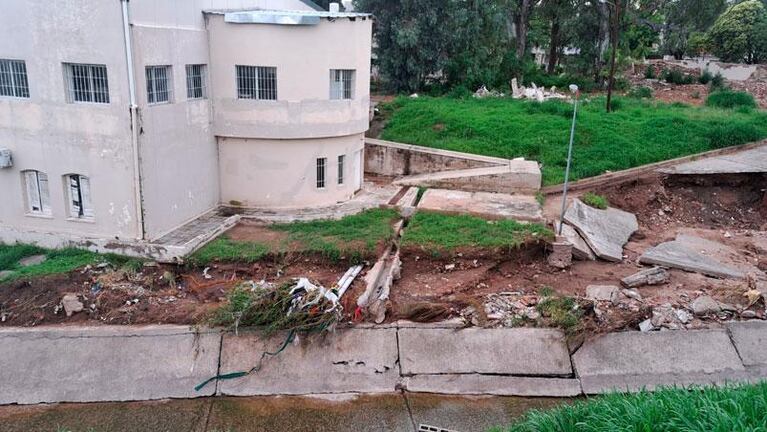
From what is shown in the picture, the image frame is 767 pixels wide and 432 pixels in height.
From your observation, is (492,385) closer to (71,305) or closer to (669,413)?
(669,413)

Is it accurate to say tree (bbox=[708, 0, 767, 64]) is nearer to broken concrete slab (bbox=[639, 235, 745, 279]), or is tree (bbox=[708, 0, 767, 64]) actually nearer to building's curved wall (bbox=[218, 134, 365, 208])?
broken concrete slab (bbox=[639, 235, 745, 279])

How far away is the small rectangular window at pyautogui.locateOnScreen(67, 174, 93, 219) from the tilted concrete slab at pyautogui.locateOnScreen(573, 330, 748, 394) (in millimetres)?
11239

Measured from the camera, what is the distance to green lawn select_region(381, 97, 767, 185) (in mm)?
19641

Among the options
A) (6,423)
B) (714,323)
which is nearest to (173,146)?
(6,423)

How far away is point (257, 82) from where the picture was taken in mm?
15922

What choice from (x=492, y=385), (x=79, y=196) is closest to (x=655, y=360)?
(x=492, y=385)

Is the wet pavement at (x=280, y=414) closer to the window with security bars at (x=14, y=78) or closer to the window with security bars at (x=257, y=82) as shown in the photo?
the window with security bars at (x=14, y=78)

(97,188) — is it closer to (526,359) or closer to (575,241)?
(526,359)

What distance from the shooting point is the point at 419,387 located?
10.4 meters

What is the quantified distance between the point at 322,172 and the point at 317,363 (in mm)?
7597

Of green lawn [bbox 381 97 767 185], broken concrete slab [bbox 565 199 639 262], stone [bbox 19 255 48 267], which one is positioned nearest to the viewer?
stone [bbox 19 255 48 267]

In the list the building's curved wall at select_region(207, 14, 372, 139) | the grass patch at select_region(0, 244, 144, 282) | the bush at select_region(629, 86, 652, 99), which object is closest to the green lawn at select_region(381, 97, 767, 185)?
the bush at select_region(629, 86, 652, 99)

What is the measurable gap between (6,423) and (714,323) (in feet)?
41.3

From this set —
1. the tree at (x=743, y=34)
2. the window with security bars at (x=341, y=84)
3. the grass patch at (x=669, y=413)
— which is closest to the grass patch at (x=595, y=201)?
the window with security bars at (x=341, y=84)
